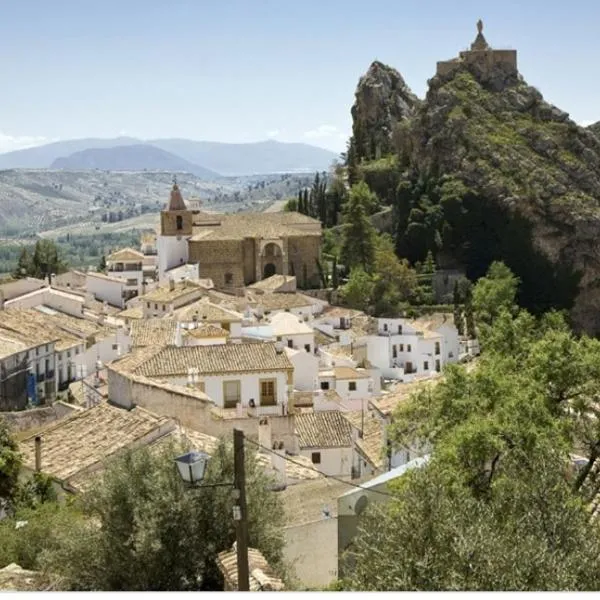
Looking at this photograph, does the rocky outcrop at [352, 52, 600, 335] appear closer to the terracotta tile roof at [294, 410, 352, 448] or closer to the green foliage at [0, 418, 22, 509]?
the terracotta tile roof at [294, 410, 352, 448]

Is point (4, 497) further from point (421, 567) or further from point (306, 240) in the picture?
point (306, 240)

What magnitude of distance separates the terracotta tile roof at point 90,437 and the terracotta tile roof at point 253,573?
17.7 ft

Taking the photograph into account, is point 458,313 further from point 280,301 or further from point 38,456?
point 38,456

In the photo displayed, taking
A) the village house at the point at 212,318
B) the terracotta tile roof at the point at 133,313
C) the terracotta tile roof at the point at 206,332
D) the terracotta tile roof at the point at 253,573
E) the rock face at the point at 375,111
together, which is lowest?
the terracotta tile roof at the point at 133,313

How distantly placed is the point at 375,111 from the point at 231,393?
145 ft

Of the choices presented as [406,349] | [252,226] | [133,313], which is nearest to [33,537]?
[406,349]

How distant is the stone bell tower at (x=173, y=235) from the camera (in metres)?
46.3

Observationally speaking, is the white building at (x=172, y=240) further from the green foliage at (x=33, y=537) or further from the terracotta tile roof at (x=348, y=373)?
the green foliage at (x=33, y=537)

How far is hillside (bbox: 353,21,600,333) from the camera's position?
50344 mm

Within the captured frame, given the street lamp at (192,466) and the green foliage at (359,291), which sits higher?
the street lamp at (192,466)

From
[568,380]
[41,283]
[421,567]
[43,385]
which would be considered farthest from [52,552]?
[41,283]

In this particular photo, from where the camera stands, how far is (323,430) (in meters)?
19.6

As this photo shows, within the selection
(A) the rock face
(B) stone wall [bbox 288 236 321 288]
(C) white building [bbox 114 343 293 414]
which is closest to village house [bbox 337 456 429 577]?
(C) white building [bbox 114 343 293 414]

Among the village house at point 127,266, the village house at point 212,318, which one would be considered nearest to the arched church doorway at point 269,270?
the village house at point 127,266
